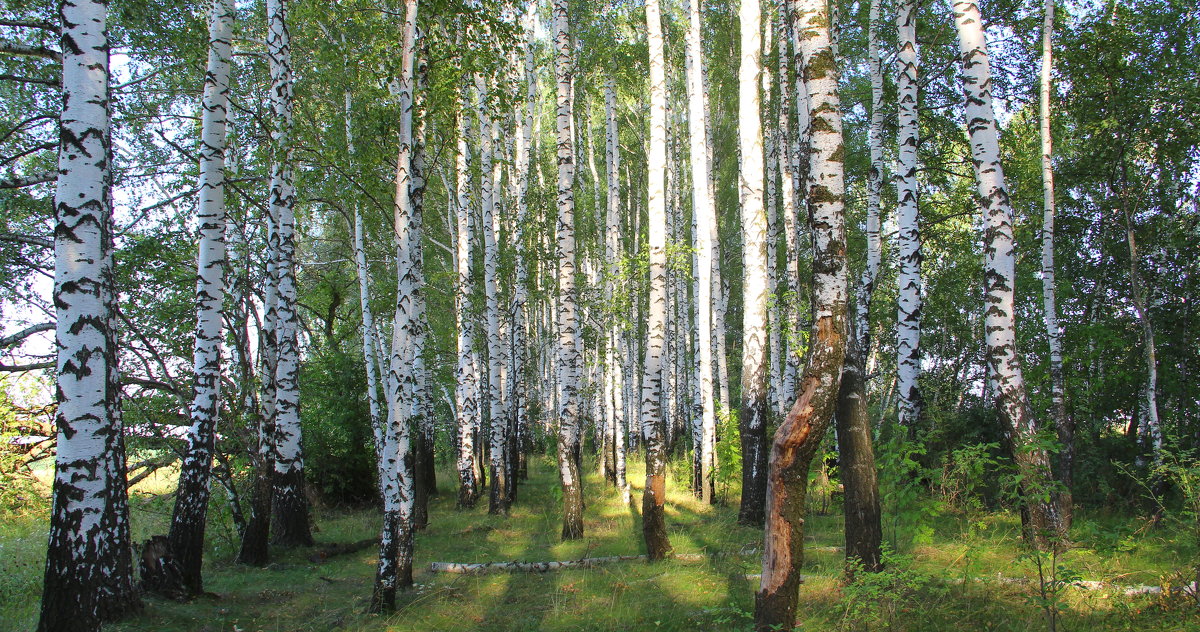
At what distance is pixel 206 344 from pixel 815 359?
7.02 metres

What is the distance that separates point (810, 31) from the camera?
16.4ft

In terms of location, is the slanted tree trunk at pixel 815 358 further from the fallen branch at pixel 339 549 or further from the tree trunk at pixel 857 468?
the fallen branch at pixel 339 549

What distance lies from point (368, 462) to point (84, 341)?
1071 cm

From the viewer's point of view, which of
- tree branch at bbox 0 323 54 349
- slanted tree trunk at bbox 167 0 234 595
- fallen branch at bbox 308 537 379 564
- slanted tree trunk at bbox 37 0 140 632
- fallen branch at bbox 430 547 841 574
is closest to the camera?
slanted tree trunk at bbox 37 0 140 632

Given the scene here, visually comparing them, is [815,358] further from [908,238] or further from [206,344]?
[206,344]

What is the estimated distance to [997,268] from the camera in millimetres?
6410

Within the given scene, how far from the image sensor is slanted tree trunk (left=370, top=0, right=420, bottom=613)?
21.4 feet

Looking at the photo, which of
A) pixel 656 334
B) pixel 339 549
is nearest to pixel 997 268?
pixel 656 334

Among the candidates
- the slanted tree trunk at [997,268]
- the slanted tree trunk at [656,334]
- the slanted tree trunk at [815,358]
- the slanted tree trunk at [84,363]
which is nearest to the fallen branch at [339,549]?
the slanted tree trunk at [84,363]

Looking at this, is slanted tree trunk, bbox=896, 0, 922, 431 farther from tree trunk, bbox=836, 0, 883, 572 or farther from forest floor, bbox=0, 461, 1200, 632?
tree trunk, bbox=836, 0, 883, 572

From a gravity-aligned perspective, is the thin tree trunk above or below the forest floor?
above

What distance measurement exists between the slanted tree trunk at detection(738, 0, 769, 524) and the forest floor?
0.95m

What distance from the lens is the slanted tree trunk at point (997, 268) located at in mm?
5902

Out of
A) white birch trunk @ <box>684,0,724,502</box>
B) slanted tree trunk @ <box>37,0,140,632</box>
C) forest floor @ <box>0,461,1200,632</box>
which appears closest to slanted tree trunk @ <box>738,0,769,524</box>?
forest floor @ <box>0,461,1200,632</box>
